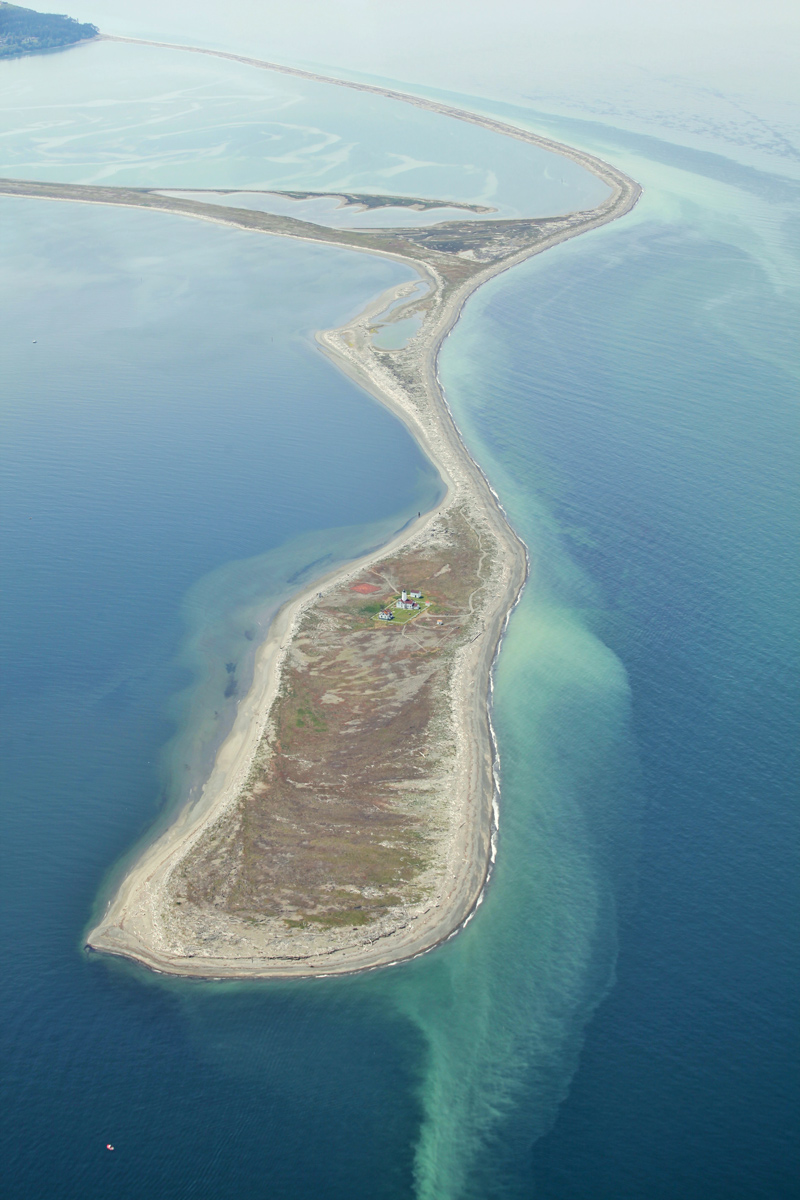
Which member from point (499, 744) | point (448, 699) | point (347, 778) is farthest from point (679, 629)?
point (347, 778)

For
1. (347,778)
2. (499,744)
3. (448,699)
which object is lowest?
(347,778)

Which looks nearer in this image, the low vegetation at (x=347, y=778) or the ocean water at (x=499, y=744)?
the ocean water at (x=499, y=744)

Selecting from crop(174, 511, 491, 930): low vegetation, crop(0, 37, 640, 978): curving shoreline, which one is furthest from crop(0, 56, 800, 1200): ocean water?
crop(174, 511, 491, 930): low vegetation

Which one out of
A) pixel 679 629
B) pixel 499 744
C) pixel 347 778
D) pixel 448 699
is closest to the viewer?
pixel 347 778

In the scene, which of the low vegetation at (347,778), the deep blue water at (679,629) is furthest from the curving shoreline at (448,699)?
the deep blue water at (679,629)

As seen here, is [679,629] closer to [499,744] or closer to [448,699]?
[499,744]

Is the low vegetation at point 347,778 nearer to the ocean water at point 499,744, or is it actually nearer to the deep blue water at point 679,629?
the ocean water at point 499,744
